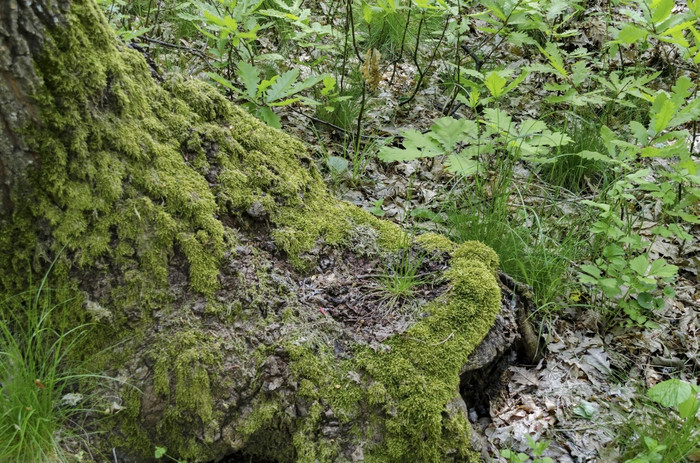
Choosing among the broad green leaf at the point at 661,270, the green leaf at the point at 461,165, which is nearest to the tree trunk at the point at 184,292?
the green leaf at the point at 461,165

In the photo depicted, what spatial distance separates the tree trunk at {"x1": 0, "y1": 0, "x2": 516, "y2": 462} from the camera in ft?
5.42

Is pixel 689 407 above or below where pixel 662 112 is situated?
below

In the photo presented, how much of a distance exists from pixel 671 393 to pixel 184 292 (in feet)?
6.61

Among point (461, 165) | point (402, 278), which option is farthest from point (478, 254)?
point (461, 165)

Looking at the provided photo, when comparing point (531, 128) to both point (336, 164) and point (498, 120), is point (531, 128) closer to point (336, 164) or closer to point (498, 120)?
point (498, 120)

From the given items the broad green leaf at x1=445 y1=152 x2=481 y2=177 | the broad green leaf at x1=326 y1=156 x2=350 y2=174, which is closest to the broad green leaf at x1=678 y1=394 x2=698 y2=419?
the broad green leaf at x1=445 y1=152 x2=481 y2=177

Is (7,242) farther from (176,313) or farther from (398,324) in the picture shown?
(398,324)

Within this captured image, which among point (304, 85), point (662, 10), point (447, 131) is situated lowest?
point (447, 131)

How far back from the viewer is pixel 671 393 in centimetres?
200

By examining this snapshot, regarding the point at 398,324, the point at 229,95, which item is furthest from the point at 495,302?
the point at 229,95

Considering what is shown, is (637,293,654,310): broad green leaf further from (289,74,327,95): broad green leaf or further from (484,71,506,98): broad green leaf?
(289,74,327,95): broad green leaf

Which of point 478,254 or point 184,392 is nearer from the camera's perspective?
point 184,392

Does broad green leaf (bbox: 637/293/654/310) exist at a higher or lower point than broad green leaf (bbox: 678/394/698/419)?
lower

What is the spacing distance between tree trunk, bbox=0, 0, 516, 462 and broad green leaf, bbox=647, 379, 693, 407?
731 millimetres
